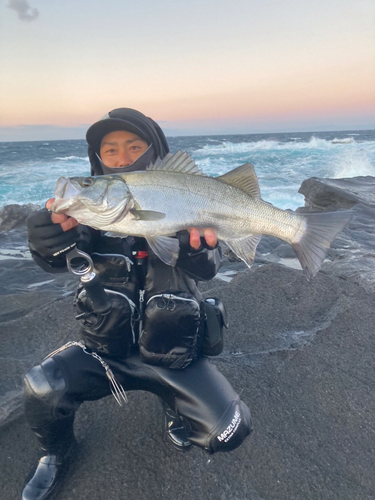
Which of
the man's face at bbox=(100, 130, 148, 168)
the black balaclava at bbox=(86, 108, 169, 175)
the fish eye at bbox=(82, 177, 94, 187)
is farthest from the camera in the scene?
the man's face at bbox=(100, 130, 148, 168)

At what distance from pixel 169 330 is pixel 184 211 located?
0.84 metres

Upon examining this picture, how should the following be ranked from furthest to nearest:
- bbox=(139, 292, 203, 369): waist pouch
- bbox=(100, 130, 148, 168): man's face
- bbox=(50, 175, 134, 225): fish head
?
bbox=(100, 130, 148, 168): man's face → bbox=(139, 292, 203, 369): waist pouch → bbox=(50, 175, 134, 225): fish head

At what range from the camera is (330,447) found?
2678 millimetres

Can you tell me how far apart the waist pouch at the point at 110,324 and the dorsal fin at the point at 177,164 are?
969 mm

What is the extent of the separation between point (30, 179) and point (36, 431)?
71.2 feet

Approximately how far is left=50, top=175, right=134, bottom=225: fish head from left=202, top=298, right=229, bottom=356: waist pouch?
41.5 inches

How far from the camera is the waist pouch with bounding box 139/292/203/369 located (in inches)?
102

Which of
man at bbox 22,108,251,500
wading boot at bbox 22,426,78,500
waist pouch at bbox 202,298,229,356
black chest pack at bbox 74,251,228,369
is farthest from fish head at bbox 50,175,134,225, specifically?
wading boot at bbox 22,426,78,500

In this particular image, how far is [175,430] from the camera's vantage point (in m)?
2.71

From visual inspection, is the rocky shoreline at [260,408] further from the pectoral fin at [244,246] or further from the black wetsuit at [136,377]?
the pectoral fin at [244,246]

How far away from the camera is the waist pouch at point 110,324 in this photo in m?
2.60

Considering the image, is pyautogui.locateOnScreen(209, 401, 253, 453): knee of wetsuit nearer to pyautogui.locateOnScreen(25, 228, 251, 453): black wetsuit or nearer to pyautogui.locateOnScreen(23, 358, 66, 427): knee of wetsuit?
pyautogui.locateOnScreen(25, 228, 251, 453): black wetsuit

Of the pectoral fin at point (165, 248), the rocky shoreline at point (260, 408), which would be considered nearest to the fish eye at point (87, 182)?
the pectoral fin at point (165, 248)

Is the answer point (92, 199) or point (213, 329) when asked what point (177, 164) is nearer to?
point (92, 199)
